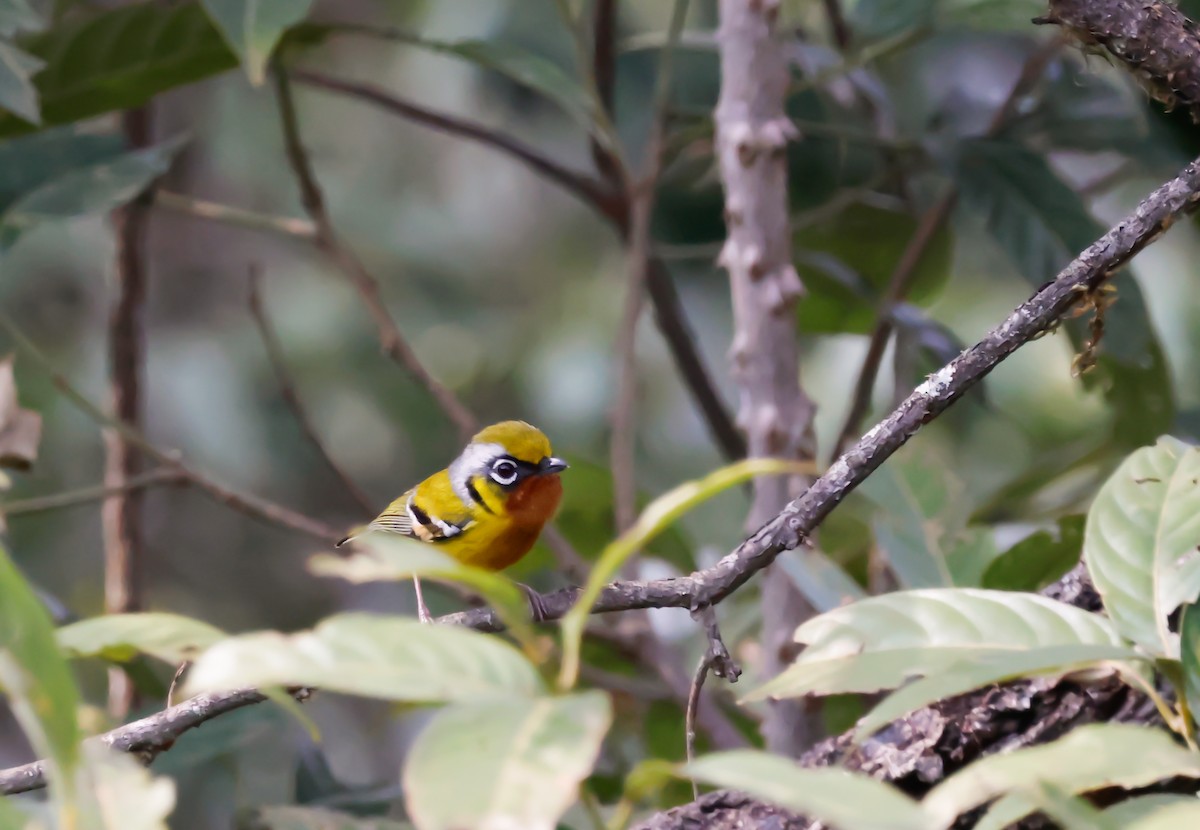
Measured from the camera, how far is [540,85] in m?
2.46

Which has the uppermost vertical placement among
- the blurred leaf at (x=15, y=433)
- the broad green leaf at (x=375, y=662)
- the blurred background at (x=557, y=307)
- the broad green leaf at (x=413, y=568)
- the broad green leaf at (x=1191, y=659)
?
the broad green leaf at (x=413, y=568)

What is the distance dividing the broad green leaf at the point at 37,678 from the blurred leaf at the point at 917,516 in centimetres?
160

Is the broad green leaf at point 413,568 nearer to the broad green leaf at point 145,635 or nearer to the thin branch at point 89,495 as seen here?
the broad green leaf at point 145,635

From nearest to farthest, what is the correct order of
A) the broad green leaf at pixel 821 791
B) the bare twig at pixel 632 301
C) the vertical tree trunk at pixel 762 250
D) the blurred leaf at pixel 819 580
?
the broad green leaf at pixel 821 791, the blurred leaf at pixel 819 580, the vertical tree trunk at pixel 762 250, the bare twig at pixel 632 301

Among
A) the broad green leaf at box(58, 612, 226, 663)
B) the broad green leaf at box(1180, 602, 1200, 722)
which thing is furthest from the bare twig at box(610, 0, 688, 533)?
the broad green leaf at box(58, 612, 226, 663)

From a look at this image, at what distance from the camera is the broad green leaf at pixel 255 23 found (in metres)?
2.05

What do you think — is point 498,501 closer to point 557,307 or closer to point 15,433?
point 15,433

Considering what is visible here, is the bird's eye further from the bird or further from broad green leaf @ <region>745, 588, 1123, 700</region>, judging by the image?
broad green leaf @ <region>745, 588, 1123, 700</region>

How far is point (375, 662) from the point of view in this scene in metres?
0.79

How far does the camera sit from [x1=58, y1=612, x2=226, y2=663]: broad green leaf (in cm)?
109

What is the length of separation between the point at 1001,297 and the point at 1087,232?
7.67 ft

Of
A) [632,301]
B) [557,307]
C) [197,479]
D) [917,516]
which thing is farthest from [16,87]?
[557,307]

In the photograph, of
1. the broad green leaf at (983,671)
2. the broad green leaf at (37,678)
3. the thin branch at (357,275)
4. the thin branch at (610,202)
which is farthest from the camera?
the thin branch at (610,202)

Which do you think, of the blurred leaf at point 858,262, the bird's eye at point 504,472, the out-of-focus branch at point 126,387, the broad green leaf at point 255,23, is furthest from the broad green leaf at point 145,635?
the blurred leaf at point 858,262
